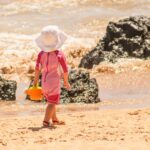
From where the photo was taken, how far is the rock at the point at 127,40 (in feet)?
45.4

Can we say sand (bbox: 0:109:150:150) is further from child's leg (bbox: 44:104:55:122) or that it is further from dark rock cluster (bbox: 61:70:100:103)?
dark rock cluster (bbox: 61:70:100:103)

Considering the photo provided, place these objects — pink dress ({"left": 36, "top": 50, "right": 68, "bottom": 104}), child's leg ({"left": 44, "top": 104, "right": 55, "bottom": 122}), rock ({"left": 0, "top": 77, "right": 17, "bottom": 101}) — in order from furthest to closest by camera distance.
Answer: rock ({"left": 0, "top": 77, "right": 17, "bottom": 101}) < child's leg ({"left": 44, "top": 104, "right": 55, "bottom": 122}) < pink dress ({"left": 36, "top": 50, "right": 68, "bottom": 104})

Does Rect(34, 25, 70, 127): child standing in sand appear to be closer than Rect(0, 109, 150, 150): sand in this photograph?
No

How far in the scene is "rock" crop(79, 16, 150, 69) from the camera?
45.4 feet

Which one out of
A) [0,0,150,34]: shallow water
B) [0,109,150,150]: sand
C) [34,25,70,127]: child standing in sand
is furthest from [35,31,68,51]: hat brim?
[0,0,150,34]: shallow water

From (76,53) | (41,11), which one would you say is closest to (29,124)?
(76,53)

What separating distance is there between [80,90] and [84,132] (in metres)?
3.08

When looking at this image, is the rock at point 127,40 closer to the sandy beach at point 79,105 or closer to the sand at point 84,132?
the sandy beach at point 79,105

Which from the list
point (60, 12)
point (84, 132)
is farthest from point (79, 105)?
point (60, 12)

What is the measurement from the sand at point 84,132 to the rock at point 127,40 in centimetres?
A: 579

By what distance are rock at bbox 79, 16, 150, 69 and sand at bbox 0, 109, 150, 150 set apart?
5794 millimetres

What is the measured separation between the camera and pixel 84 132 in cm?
675

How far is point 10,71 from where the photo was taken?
13.8 metres

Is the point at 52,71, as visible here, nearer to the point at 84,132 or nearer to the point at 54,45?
the point at 54,45
